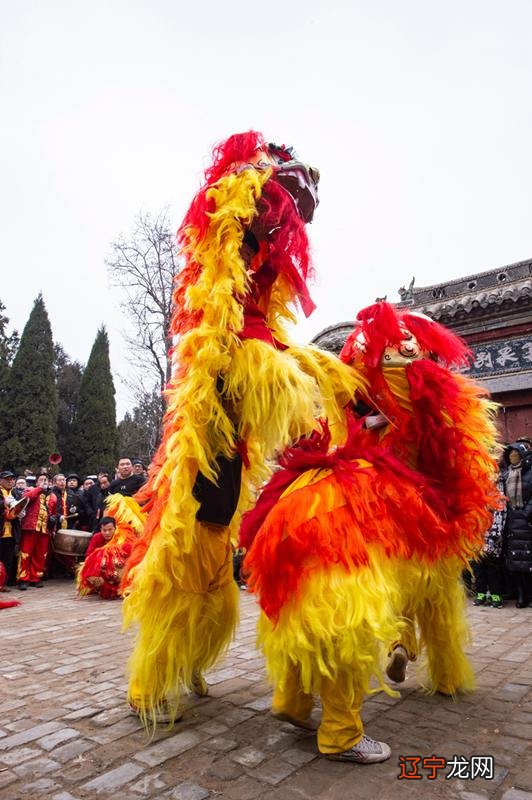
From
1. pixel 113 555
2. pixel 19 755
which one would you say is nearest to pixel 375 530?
pixel 19 755

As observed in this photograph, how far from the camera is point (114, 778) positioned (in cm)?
193

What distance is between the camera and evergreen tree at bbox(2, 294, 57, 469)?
22316 millimetres

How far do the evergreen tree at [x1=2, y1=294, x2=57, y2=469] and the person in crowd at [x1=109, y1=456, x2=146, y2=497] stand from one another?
1649 centimetres

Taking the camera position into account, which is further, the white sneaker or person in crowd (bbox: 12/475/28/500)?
person in crowd (bbox: 12/475/28/500)

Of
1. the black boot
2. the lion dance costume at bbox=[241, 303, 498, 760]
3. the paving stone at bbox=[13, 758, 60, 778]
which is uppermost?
the lion dance costume at bbox=[241, 303, 498, 760]

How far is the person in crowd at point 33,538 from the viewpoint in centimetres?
764

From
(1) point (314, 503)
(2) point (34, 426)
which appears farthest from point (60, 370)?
(1) point (314, 503)

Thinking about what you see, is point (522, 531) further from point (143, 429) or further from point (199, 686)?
point (143, 429)

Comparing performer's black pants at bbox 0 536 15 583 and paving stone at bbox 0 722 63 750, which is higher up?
performer's black pants at bbox 0 536 15 583

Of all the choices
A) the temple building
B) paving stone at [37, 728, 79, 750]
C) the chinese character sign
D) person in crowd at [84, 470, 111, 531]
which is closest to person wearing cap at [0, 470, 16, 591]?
person in crowd at [84, 470, 111, 531]

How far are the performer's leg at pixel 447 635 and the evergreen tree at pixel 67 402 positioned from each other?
80.4ft

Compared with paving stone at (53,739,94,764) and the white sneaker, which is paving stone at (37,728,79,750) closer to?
paving stone at (53,739,94,764)

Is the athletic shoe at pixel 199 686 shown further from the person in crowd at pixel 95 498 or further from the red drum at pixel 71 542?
the person in crowd at pixel 95 498

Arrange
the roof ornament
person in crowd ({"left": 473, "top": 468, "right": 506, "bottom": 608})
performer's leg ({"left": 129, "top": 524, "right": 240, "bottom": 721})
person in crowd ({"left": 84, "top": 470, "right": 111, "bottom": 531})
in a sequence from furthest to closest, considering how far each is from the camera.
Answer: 1. the roof ornament
2. person in crowd ({"left": 84, "top": 470, "right": 111, "bottom": 531})
3. person in crowd ({"left": 473, "top": 468, "right": 506, "bottom": 608})
4. performer's leg ({"left": 129, "top": 524, "right": 240, "bottom": 721})
